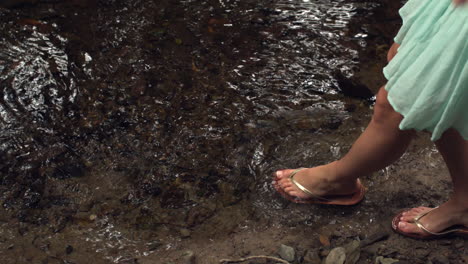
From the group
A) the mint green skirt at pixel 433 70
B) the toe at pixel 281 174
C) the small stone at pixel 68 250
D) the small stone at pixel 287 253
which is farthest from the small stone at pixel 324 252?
the small stone at pixel 68 250

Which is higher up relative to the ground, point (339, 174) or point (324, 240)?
point (339, 174)

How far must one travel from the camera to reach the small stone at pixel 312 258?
2039mm

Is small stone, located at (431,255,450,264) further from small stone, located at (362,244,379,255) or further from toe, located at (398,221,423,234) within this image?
small stone, located at (362,244,379,255)

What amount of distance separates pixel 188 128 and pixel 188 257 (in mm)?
821

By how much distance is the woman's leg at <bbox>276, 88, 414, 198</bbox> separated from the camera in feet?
5.76

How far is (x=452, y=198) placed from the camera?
6.56 feet

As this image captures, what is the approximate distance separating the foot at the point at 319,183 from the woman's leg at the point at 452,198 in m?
0.28

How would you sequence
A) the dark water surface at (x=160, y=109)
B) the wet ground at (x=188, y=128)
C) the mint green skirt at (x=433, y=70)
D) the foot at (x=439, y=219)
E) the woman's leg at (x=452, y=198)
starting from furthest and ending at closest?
the dark water surface at (x=160, y=109) < the wet ground at (x=188, y=128) < the foot at (x=439, y=219) < the woman's leg at (x=452, y=198) < the mint green skirt at (x=433, y=70)

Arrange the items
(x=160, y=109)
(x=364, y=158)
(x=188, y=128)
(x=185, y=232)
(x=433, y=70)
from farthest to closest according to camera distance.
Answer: (x=160, y=109) < (x=188, y=128) < (x=185, y=232) < (x=364, y=158) < (x=433, y=70)

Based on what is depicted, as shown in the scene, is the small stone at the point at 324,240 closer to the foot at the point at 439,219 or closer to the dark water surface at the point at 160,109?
the dark water surface at the point at 160,109

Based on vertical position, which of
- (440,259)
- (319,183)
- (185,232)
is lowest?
(440,259)

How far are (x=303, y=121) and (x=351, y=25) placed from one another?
110 centimetres

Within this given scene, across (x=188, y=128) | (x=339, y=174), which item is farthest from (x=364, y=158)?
(x=188, y=128)

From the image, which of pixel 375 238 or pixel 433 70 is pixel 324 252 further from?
pixel 433 70
